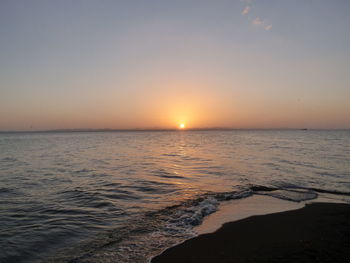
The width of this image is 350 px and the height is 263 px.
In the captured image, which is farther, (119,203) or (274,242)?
(119,203)

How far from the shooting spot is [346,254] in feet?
18.1

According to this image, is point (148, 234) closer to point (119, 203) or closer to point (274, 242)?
point (274, 242)

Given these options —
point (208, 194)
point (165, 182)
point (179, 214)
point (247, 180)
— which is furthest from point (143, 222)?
point (247, 180)

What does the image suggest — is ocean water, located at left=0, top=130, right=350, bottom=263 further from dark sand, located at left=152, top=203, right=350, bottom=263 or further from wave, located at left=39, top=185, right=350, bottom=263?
dark sand, located at left=152, top=203, right=350, bottom=263

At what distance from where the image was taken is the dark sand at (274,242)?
220 inches

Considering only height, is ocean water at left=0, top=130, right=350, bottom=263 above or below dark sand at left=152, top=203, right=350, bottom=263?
below

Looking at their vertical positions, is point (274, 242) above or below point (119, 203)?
above

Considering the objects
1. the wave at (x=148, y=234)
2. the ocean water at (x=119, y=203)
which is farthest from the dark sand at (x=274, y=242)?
the ocean water at (x=119, y=203)

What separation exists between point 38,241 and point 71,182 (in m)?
8.32

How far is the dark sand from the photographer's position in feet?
18.3

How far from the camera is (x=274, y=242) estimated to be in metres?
6.41

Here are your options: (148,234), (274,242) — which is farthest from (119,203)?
(274,242)

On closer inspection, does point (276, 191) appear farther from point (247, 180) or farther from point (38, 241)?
point (38, 241)

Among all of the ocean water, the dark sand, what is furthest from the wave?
the dark sand
